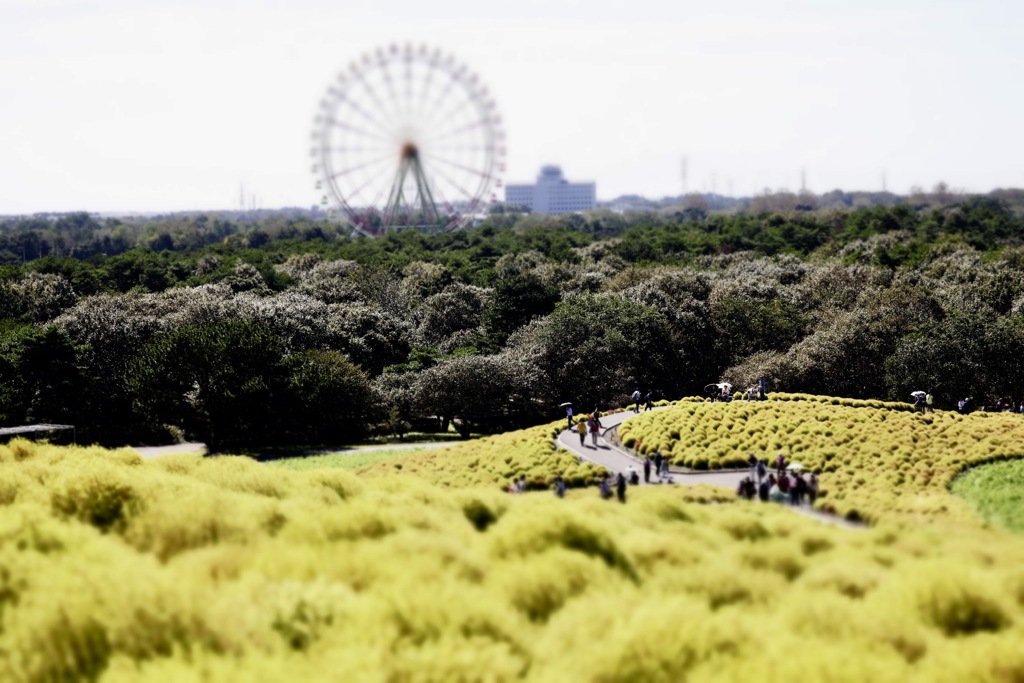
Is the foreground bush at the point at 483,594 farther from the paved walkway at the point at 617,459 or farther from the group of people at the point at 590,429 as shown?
the group of people at the point at 590,429

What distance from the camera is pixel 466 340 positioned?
77125 millimetres

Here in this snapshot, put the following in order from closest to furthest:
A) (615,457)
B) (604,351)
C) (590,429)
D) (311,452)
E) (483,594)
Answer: (483,594) → (615,457) → (590,429) → (311,452) → (604,351)

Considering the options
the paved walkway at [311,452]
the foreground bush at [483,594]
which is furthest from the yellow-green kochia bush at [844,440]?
the paved walkway at [311,452]

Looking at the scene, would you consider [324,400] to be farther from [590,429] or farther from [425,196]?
[425,196]

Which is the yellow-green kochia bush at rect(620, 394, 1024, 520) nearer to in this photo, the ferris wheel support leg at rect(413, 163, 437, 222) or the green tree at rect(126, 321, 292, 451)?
the green tree at rect(126, 321, 292, 451)

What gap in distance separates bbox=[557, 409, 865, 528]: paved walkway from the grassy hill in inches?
328

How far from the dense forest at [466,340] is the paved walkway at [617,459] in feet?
56.1

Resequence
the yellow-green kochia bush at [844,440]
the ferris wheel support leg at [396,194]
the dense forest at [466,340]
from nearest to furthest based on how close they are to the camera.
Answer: the yellow-green kochia bush at [844,440], the dense forest at [466,340], the ferris wheel support leg at [396,194]

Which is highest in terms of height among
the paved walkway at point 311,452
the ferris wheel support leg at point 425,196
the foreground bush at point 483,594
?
the ferris wheel support leg at point 425,196

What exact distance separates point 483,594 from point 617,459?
74.6 ft

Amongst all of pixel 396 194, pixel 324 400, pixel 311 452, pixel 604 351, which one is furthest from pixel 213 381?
pixel 396 194

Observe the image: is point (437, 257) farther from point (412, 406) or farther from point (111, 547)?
point (111, 547)

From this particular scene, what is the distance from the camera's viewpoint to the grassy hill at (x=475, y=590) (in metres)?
14.2

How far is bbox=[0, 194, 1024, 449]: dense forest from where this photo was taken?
56.8m
